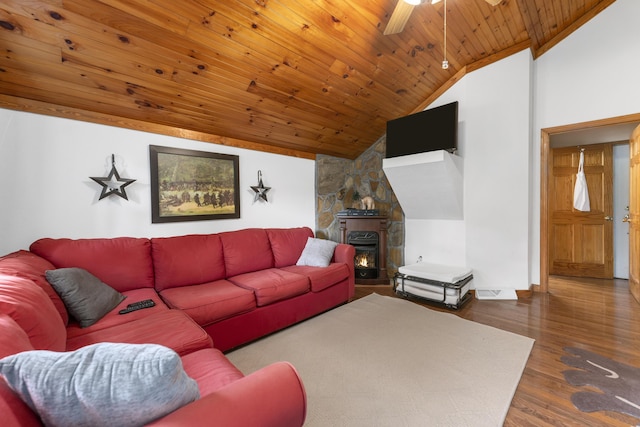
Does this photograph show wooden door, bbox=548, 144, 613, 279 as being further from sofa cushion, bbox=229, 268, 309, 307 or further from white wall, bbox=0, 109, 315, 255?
white wall, bbox=0, 109, 315, 255

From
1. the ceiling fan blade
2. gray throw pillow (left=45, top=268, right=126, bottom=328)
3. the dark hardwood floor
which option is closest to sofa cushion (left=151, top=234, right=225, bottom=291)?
gray throw pillow (left=45, top=268, right=126, bottom=328)

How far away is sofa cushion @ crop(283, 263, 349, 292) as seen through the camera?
9.59 feet

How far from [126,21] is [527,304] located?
4.81m

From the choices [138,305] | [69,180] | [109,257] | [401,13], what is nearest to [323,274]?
[138,305]

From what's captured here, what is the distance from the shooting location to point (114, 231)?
2693mm

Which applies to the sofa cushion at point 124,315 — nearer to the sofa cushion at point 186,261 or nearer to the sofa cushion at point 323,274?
the sofa cushion at point 186,261

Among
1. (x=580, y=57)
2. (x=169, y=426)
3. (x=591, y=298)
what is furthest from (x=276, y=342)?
(x=580, y=57)

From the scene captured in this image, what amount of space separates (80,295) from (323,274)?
2.04m

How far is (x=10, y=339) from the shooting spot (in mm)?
794

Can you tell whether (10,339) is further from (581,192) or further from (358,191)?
(581,192)

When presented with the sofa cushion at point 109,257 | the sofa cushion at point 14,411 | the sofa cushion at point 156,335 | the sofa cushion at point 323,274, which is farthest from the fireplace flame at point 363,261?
the sofa cushion at point 14,411

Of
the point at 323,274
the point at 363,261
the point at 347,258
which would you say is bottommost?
the point at 363,261

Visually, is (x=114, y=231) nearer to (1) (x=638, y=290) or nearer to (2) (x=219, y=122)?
(2) (x=219, y=122)

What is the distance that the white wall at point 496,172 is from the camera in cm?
344
